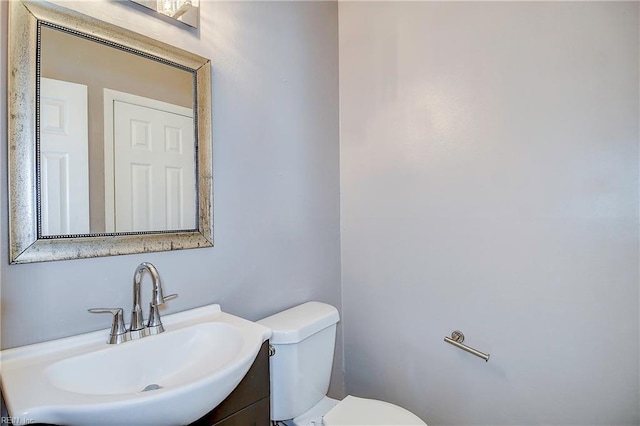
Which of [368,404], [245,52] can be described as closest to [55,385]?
[368,404]

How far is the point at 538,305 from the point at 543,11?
1.15 metres

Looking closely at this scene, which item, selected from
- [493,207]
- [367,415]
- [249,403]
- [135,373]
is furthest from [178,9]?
[367,415]

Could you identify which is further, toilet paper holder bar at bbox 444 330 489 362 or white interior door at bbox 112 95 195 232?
toilet paper holder bar at bbox 444 330 489 362

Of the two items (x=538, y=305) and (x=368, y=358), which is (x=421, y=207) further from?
(x=368, y=358)

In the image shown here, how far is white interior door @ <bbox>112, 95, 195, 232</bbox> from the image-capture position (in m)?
1.00

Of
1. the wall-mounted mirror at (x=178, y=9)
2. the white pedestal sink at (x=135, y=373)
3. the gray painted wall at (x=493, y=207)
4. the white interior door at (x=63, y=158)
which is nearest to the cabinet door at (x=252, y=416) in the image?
the white pedestal sink at (x=135, y=373)

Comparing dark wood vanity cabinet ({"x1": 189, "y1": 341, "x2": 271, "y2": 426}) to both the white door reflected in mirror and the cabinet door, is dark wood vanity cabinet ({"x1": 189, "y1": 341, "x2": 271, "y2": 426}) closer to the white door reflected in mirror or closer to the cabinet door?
the cabinet door

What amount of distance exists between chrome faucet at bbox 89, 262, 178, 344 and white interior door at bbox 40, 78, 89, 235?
196 mm

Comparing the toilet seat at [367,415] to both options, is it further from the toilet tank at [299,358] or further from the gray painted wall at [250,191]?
the gray painted wall at [250,191]

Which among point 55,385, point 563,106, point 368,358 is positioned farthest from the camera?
point 368,358

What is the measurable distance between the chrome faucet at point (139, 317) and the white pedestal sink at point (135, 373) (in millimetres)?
34

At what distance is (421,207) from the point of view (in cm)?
155

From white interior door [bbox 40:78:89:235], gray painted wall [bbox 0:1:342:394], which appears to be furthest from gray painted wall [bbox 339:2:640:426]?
white interior door [bbox 40:78:89:235]

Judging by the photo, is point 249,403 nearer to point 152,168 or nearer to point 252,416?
point 252,416
